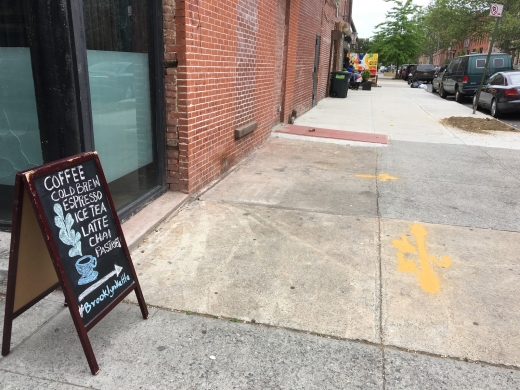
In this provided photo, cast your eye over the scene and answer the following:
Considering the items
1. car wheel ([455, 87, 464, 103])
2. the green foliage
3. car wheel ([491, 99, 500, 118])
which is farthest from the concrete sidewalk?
the green foliage

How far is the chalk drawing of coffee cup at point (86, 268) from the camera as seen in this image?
235cm

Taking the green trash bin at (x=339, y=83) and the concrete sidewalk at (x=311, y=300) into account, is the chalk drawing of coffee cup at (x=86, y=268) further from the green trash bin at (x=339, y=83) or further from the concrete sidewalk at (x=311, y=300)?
the green trash bin at (x=339, y=83)

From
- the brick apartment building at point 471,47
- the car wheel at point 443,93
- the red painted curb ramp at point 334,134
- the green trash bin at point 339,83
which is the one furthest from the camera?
the brick apartment building at point 471,47

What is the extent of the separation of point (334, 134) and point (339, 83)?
1099cm

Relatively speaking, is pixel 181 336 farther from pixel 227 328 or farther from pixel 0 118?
pixel 0 118

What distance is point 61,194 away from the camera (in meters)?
2.28

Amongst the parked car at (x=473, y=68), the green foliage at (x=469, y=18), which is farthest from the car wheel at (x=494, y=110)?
the green foliage at (x=469, y=18)

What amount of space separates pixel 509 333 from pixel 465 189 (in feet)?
11.6

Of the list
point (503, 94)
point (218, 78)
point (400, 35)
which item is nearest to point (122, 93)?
point (218, 78)

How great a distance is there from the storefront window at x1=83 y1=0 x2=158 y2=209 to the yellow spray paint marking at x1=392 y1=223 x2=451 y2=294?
2770mm

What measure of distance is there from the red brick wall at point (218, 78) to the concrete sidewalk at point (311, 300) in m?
0.62

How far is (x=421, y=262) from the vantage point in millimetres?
3742

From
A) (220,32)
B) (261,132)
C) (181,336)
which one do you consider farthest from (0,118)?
(261,132)

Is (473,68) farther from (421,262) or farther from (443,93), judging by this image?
(421,262)
